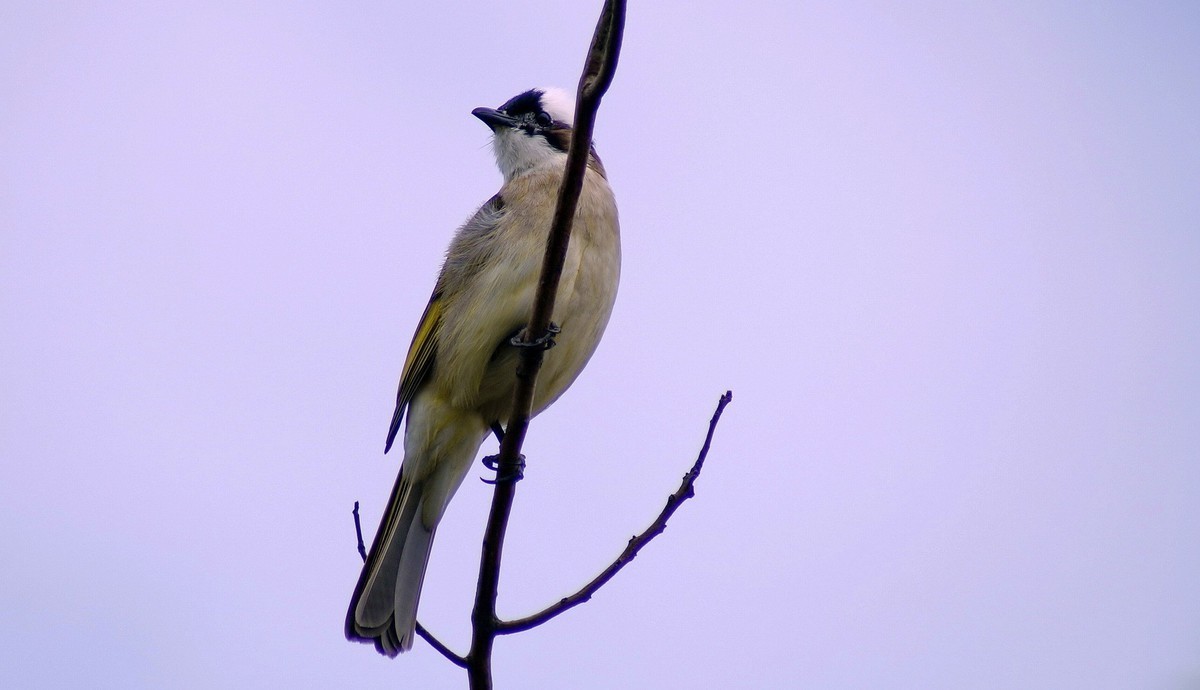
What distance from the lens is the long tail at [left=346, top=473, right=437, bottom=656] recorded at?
420 centimetres

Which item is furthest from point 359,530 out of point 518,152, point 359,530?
point 518,152

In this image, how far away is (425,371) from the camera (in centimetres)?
480

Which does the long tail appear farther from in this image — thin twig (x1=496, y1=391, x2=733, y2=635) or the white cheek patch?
the white cheek patch

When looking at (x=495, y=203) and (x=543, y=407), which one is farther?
(x=495, y=203)

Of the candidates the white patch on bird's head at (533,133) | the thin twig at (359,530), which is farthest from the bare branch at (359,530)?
the white patch on bird's head at (533,133)

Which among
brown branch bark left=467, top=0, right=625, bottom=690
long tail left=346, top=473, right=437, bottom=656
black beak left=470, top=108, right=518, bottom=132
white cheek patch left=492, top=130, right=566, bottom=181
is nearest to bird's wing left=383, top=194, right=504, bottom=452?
long tail left=346, top=473, right=437, bottom=656

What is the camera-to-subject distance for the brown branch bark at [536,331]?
2719mm

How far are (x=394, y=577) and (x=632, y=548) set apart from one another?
4.64 feet

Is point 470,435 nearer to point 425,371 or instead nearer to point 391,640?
point 425,371

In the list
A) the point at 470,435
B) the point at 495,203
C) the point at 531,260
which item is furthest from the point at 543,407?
the point at 495,203

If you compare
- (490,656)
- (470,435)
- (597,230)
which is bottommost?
(490,656)

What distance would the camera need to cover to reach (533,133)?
5.66 metres

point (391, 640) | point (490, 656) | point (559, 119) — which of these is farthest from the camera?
point (559, 119)

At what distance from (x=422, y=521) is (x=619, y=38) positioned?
2603 millimetres
